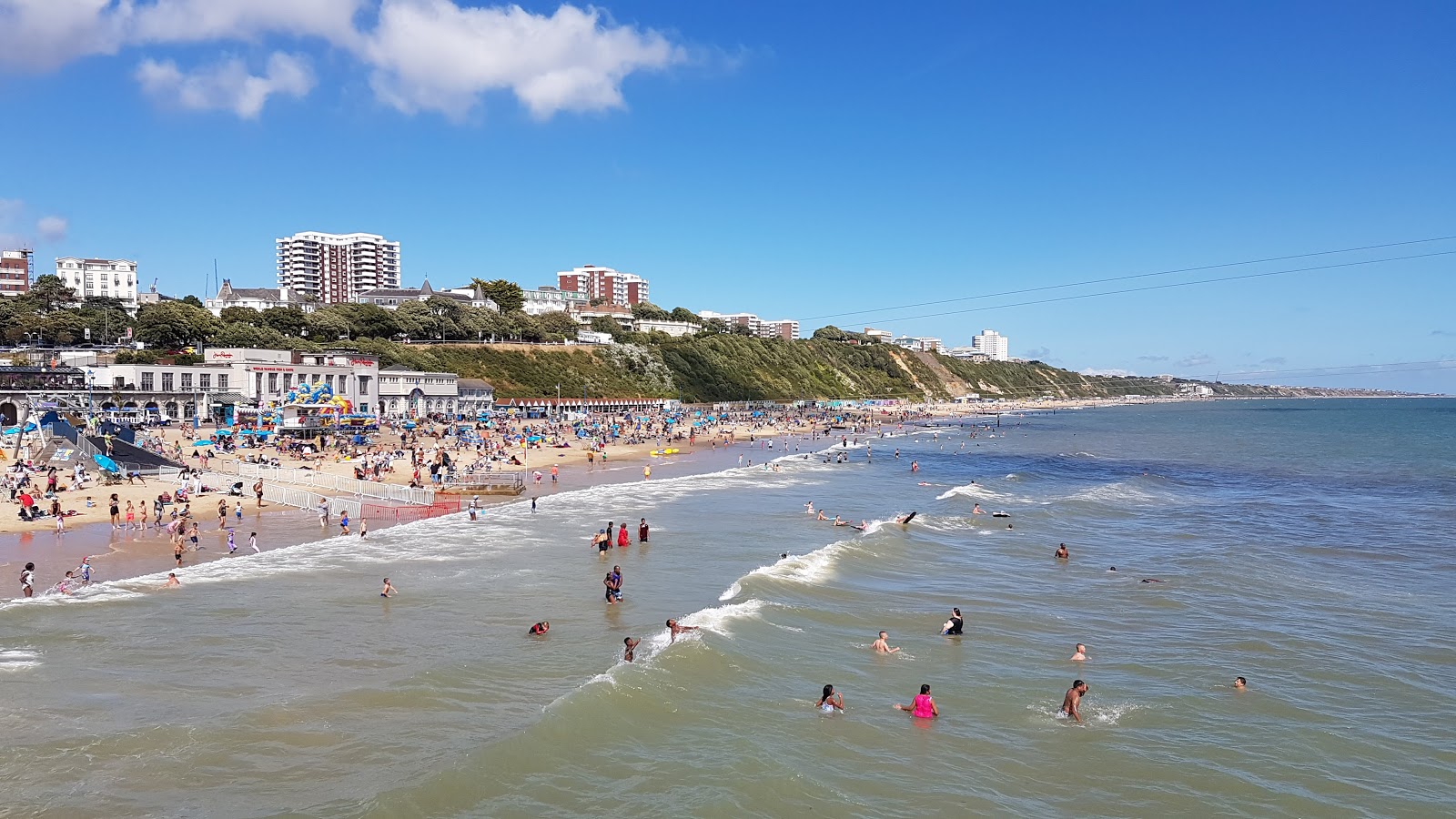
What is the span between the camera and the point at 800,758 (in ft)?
37.5

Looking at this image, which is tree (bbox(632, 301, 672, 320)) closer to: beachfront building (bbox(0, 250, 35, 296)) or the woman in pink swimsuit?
beachfront building (bbox(0, 250, 35, 296))

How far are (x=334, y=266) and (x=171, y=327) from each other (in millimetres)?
93945

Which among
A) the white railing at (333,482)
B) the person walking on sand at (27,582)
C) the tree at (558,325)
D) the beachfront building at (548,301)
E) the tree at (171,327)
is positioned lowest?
the person walking on sand at (27,582)

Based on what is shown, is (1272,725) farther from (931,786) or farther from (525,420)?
(525,420)

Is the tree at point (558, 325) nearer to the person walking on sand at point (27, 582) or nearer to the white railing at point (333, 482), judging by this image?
the white railing at point (333, 482)

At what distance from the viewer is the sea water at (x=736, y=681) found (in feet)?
34.6

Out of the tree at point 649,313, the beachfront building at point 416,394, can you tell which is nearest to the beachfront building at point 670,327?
the tree at point 649,313

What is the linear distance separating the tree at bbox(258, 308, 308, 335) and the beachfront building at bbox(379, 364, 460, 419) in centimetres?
2481

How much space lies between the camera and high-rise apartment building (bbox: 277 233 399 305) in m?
165

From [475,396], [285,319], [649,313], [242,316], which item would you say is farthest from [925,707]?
[649,313]

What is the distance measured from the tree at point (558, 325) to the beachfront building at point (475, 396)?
31.3 meters

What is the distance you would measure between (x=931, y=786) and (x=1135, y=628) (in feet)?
30.5

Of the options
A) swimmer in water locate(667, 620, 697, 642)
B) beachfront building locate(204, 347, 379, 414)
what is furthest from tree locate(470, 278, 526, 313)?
swimmer in water locate(667, 620, 697, 642)

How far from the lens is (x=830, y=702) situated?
42.4 ft
